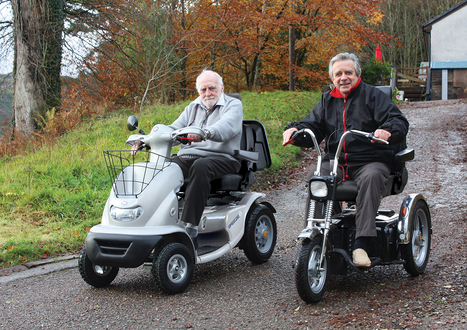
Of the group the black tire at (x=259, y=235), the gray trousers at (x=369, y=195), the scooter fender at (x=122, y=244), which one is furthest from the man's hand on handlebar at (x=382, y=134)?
the scooter fender at (x=122, y=244)

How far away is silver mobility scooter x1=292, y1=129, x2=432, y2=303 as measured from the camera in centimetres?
349

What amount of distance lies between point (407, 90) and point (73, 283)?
33.2 metres

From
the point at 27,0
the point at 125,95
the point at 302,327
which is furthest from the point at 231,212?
the point at 125,95

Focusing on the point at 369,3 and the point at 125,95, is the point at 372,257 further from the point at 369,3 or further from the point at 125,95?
the point at 369,3

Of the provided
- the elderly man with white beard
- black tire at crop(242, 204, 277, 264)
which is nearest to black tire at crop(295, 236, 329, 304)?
the elderly man with white beard

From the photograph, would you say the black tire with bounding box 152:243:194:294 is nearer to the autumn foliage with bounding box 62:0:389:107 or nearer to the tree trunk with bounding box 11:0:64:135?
the tree trunk with bounding box 11:0:64:135

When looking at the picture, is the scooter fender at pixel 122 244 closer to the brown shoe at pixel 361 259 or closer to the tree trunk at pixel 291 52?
the brown shoe at pixel 361 259

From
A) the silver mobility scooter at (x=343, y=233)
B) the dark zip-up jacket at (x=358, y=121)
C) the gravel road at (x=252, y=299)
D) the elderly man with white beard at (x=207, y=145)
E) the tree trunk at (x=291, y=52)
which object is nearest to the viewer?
the gravel road at (x=252, y=299)

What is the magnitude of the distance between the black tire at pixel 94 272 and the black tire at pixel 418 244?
235 centimetres

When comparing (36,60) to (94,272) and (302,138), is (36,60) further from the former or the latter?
(302,138)

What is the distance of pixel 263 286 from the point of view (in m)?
4.06

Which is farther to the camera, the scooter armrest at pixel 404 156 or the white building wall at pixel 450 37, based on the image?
the white building wall at pixel 450 37

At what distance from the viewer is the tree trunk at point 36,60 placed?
1086 cm

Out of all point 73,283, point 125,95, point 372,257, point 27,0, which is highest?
point 27,0
